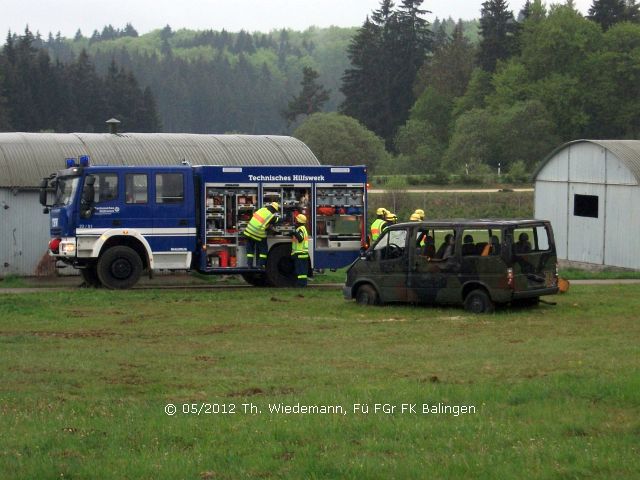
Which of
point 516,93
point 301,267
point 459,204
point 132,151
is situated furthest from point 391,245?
point 516,93

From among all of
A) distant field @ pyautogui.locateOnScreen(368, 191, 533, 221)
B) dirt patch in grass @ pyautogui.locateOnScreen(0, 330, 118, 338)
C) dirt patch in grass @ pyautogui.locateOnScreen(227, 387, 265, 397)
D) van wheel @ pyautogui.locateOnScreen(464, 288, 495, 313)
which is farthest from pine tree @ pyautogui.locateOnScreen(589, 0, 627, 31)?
dirt patch in grass @ pyautogui.locateOnScreen(227, 387, 265, 397)

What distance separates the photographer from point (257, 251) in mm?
24141

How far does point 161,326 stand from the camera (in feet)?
58.0

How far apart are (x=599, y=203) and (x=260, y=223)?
14133 mm

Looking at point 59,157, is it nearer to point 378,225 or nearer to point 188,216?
point 188,216

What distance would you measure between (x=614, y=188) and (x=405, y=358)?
2072cm

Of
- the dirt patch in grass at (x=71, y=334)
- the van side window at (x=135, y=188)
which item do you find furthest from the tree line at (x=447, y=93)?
the dirt patch in grass at (x=71, y=334)

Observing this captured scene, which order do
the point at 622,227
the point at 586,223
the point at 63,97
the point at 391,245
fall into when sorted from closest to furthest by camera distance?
the point at 391,245 → the point at 622,227 → the point at 586,223 → the point at 63,97

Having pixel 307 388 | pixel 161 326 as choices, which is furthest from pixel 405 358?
pixel 161 326

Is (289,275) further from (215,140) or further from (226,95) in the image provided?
(226,95)

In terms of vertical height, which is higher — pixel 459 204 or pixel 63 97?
pixel 63 97

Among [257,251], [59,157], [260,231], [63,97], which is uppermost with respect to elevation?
[63,97]

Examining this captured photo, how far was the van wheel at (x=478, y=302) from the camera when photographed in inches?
734

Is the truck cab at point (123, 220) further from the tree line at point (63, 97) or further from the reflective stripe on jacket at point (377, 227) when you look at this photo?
the tree line at point (63, 97)
